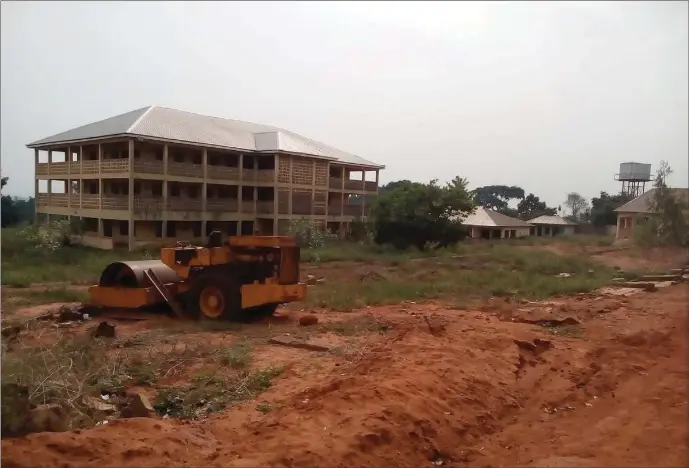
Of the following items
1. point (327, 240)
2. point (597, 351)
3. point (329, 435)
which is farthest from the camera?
point (327, 240)

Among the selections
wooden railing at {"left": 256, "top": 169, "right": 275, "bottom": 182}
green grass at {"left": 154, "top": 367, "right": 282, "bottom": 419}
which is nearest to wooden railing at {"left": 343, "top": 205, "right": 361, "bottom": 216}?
wooden railing at {"left": 256, "top": 169, "right": 275, "bottom": 182}

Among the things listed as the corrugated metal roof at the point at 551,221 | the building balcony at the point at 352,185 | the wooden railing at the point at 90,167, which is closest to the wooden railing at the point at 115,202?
the wooden railing at the point at 90,167

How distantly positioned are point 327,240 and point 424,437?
73.9 feet

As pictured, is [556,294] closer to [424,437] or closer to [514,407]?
[514,407]

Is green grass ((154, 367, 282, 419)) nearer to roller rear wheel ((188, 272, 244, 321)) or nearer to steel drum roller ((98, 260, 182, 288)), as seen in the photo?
roller rear wheel ((188, 272, 244, 321))

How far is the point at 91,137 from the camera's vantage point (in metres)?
24.0

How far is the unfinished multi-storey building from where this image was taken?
2377 centimetres

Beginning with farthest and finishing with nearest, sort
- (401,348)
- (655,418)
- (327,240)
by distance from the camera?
(327,240), (401,348), (655,418)

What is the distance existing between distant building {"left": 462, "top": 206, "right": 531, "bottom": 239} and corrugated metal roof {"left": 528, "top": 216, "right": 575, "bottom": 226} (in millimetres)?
5009

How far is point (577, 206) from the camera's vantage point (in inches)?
1970

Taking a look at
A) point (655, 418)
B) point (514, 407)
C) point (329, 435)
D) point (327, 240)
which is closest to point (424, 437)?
point (329, 435)

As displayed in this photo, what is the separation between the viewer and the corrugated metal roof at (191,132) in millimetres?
24438

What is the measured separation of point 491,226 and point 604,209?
7.97 metres

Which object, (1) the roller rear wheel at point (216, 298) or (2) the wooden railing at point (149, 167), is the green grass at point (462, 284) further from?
(2) the wooden railing at point (149, 167)
